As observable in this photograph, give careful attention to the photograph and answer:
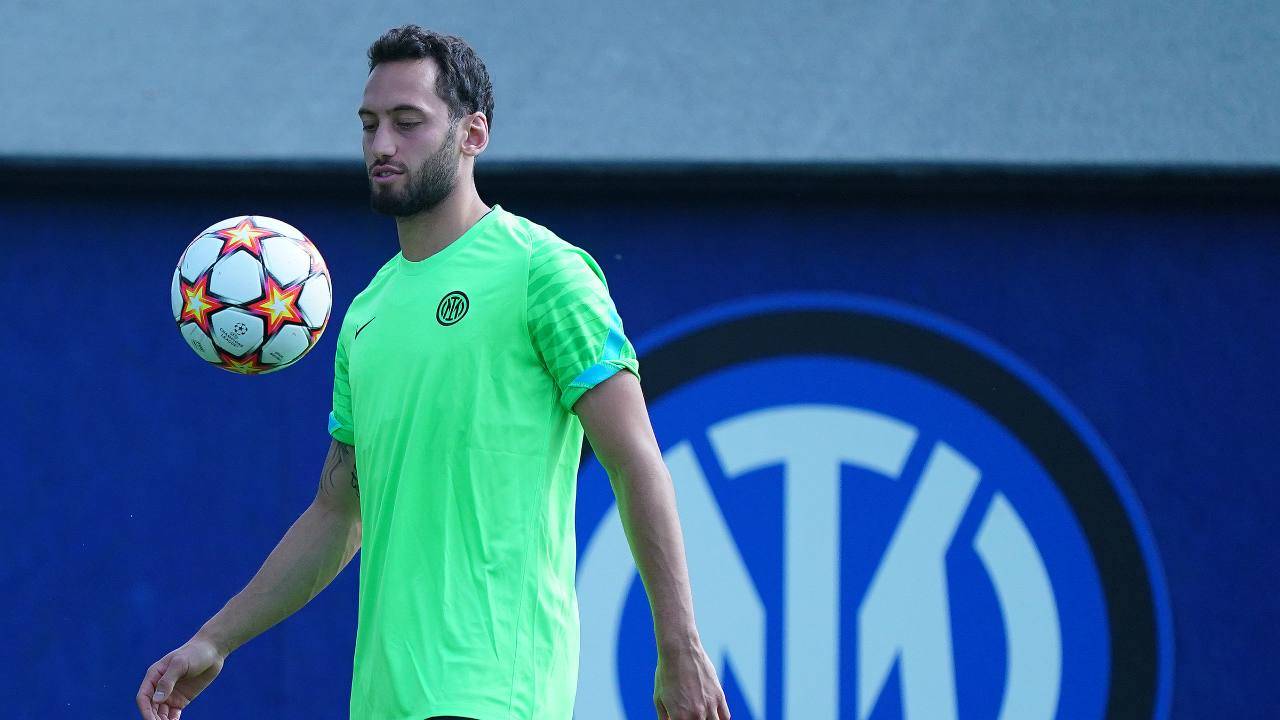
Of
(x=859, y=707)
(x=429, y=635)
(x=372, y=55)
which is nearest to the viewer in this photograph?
(x=429, y=635)

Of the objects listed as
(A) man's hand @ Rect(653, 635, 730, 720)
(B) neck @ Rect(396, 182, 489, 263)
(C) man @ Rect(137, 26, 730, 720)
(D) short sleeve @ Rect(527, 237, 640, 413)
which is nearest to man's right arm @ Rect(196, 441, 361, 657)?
(C) man @ Rect(137, 26, 730, 720)

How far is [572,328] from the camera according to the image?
8.21 ft

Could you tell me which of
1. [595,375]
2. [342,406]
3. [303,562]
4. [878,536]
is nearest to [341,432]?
[342,406]

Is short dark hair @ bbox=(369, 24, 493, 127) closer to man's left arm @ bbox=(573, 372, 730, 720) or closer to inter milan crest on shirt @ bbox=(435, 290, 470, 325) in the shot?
inter milan crest on shirt @ bbox=(435, 290, 470, 325)

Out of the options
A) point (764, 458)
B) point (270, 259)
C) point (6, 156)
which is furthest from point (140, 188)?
point (764, 458)

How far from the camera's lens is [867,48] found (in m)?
5.17

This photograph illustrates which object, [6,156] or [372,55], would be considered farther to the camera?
[6,156]

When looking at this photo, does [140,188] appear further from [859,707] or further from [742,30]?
[859,707]

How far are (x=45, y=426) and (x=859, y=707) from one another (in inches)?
116

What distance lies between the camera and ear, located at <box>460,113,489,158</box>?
9.12 ft

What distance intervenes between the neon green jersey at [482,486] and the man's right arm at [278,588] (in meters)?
0.31

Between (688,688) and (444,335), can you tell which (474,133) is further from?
(688,688)

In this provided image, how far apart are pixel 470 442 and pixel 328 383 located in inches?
109

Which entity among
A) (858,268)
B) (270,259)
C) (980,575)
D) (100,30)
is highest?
(100,30)
